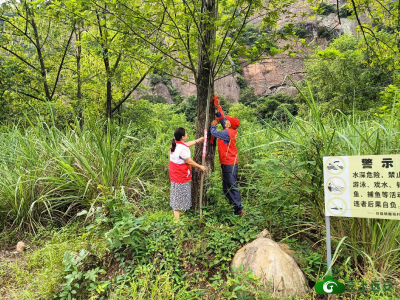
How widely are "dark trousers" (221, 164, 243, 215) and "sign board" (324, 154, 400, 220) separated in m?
1.49

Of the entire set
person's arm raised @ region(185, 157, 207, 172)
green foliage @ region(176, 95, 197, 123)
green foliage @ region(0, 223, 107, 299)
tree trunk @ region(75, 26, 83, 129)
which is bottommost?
green foliage @ region(0, 223, 107, 299)

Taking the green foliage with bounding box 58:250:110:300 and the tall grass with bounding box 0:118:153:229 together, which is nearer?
the green foliage with bounding box 58:250:110:300

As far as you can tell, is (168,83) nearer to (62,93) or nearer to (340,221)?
(62,93)

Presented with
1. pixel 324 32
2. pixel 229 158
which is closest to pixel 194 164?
pixel 229 158

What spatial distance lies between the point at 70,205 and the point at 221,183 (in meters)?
2.10

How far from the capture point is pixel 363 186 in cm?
188

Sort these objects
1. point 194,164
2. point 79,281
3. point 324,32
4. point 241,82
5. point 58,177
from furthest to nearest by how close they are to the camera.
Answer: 1. point 241,82
2. point 324,32
3. point 58,177
4. point 194,164
5. point 79,281

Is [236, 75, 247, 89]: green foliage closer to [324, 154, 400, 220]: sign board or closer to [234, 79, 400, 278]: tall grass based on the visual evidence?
[234, 79, 400, 278]: tall grass

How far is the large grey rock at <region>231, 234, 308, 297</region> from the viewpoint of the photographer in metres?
2.03

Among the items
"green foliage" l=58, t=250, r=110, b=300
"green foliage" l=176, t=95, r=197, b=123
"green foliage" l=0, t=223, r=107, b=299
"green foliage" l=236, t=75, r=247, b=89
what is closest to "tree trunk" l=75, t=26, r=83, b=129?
"green foliage" l=0, t=223, r=107, b=299

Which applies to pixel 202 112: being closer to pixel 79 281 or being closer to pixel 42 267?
pixel 79 281

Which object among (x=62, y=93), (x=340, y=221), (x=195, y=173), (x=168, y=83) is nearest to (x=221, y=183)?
(x=195, y=173)

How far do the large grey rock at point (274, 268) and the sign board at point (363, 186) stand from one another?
1.94 feet

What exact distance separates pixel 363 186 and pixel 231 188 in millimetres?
1780
